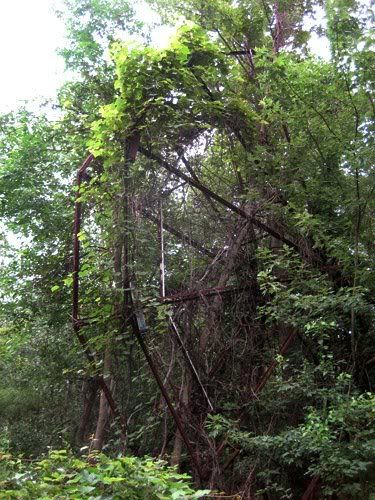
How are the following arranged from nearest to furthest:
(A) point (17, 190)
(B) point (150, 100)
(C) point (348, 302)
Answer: (C) point (348, 302), (B) point (150, 100), (A) point (17, 190)

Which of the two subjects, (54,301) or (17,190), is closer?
(17,190)

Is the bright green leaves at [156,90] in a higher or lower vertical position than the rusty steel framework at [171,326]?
higher

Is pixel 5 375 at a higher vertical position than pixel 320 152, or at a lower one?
lower

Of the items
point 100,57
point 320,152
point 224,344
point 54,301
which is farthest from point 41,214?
point 320,152

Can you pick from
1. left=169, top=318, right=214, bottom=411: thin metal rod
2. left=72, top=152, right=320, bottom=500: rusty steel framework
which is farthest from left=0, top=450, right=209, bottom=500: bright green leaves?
left=169, top=318, right=214, bottom=411: thin metal rod

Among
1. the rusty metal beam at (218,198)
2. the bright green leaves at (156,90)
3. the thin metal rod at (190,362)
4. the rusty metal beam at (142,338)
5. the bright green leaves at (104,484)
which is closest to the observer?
the bright green leaves at (104,484)

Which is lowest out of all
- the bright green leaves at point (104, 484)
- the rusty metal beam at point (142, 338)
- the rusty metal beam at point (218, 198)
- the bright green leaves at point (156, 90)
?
the bright green leaves at point (104, 484)

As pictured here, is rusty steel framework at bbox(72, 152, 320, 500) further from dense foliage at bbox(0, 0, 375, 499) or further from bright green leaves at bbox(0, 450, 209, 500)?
bright green leaves at bbox(0, 450, 209, 500)

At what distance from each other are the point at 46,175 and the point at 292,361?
14.6 feet

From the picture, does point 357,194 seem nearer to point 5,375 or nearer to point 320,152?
point 320,152

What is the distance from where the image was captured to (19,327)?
7.92m

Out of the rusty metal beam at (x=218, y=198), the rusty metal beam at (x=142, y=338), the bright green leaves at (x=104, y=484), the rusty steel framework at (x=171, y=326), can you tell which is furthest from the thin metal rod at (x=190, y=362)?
the bright green leaves at (x=104, y=484)

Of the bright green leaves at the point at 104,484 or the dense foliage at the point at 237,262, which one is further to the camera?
the dense foliage at the point at 237,262

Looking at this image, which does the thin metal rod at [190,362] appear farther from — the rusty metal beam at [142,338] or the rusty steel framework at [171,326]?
the rusty metal beam at [142,338]
